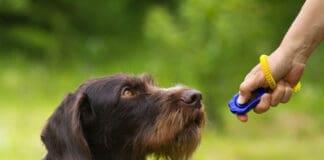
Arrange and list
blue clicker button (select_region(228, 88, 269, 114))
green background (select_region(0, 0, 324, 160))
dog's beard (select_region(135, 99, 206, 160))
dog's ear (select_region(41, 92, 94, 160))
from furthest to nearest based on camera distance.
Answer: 1. green background (select_region(0, 0, 324, 160))
2. dog's beard (select_region(135, 99, 206, 160))
3. dog's ear (select_region(41, 92, 94, 160))
4. blue clicker button (select_region(228, 88, 269, 114))

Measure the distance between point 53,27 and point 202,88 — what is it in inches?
275

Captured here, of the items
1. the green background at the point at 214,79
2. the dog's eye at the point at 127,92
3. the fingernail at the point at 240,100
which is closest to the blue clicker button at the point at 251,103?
the fingernail at the point at 240,100

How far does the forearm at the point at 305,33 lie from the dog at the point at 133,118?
83 cm

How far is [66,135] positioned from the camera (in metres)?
5.65

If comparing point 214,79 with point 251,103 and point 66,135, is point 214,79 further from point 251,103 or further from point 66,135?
point 251,103

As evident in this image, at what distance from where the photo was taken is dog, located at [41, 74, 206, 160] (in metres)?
5.85

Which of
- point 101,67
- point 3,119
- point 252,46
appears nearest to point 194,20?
point 252,46

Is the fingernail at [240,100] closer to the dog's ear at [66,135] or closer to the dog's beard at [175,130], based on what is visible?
the dog's beard at [175,130]

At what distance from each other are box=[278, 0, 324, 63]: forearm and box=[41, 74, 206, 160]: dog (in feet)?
2.73

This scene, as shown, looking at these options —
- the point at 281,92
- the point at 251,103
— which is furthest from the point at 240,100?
the point at 281,92

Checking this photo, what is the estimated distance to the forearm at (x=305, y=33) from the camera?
515 centimetres

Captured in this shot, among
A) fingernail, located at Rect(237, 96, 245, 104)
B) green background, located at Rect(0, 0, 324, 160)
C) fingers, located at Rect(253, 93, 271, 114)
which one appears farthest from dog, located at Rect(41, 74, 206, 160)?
green background, located at Rect(0, 0, 324, 160)

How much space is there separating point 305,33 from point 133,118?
1306 millimetres

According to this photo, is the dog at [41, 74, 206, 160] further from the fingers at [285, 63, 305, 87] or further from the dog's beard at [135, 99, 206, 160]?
the fingers at [285, 63, 305, 87]
